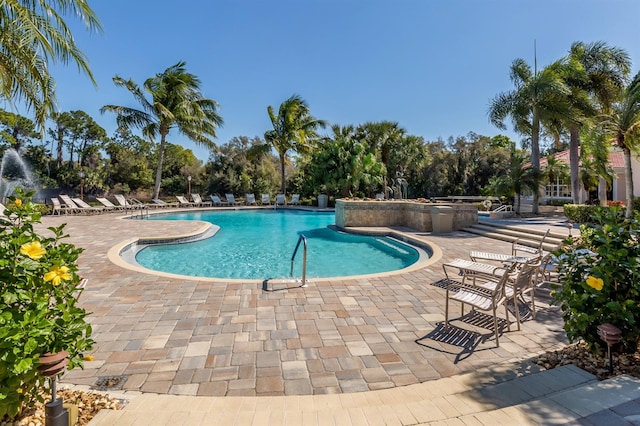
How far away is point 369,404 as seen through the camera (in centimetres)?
249

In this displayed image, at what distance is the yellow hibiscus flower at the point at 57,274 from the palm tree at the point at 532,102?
18.1 m

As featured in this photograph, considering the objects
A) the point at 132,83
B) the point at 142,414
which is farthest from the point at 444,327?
the point at 132,83

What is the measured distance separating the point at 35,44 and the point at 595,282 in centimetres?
962

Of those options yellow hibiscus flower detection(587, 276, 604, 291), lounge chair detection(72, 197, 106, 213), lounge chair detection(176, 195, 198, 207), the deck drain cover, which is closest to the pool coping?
the deck drain cover

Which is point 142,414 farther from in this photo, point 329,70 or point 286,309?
point 329,70

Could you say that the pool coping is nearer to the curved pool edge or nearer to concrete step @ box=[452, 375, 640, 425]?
the curved pool edge

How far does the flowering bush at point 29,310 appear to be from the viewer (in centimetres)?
160

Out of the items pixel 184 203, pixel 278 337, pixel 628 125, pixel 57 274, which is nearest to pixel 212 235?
pixel 278 337

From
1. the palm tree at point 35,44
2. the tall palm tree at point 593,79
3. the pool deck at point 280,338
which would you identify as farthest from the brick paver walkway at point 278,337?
the tall palm tree at point 593,79

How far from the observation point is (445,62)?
16.1 m

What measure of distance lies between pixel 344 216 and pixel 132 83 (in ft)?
60.1

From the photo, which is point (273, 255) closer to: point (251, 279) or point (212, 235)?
point (251, 279)

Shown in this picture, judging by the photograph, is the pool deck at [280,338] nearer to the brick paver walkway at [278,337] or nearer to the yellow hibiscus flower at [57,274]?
the brick paver walkway at [278,337]

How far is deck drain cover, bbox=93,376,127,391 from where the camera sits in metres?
2.68
